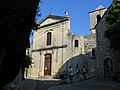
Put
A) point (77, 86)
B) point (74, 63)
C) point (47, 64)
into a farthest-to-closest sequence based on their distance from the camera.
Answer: point (47, 64), point (74, 63), point (77, 86)

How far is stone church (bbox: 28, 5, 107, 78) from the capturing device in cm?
2712

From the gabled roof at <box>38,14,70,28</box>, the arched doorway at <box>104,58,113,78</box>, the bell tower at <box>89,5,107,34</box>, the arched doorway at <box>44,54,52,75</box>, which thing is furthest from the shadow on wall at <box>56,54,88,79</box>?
the bell tower at <box>89,5,107,34</box>

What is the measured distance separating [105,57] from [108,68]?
117 centimetres

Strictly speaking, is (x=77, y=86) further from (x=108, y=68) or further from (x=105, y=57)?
(x=105, y=57)

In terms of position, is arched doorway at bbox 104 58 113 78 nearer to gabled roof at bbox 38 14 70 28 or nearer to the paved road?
the paved road

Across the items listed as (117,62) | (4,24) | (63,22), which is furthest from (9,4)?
(63,22)

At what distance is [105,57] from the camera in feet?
68.0

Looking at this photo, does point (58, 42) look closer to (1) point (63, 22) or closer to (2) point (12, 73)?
(1) point (63, 22)

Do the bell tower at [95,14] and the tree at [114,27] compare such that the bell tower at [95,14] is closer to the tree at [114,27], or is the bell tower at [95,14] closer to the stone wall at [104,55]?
the stone wall at [104,55]

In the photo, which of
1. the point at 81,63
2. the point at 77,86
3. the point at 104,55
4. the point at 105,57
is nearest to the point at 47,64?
the point at 81,63

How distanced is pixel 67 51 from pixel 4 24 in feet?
70.4

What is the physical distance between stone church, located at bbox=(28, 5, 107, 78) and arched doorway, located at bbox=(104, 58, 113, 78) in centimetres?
612

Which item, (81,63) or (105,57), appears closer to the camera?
(105,57)

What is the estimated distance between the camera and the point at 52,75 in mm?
27797
